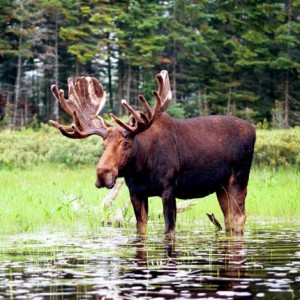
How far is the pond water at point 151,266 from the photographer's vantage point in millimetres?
7828

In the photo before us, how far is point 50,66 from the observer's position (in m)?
51.2

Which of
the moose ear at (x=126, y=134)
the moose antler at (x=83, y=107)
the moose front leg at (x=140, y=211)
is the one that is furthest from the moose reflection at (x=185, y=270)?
the moose antler at (x=83, y=107)

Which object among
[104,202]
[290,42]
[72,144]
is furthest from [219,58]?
[104,202]

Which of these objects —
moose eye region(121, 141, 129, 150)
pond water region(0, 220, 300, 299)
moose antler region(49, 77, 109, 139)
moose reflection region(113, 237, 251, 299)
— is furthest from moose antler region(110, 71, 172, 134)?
moose reflection region(113, 237, 251, 299)

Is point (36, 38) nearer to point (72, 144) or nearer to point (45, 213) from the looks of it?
point (72, 144)

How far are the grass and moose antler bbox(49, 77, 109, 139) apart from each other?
149 cm

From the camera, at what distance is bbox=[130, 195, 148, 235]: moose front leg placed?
12641mm

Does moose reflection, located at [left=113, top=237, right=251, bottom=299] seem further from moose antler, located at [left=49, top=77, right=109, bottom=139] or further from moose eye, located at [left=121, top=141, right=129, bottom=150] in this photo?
moose antler, located at [left=49, top=77, right=109, bottom=139]

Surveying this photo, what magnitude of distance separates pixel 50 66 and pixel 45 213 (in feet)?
121

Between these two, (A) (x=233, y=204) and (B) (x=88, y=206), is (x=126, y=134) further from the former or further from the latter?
(B) (x=88, y=206)

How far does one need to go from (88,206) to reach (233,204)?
301 centimetres

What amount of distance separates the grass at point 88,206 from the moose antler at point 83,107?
4.90 feet

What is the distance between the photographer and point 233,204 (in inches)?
538

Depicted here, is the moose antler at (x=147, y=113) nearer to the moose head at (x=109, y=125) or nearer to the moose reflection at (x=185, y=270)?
the moose head at (x=109, y=125)
